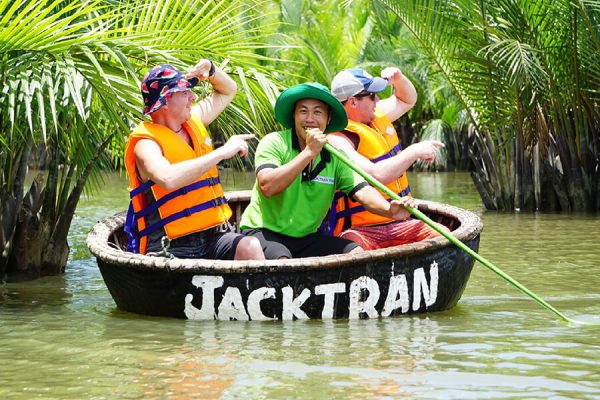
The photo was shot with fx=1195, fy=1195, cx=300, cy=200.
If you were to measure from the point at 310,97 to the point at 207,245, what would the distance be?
1.07 meters

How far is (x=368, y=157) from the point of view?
7.32 metres

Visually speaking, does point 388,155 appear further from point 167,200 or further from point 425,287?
point 167,200

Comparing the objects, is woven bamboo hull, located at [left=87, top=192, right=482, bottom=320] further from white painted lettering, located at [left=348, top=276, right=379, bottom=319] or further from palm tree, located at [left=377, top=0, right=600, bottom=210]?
palm tree, located at [left=377, top=0, right=600, bottom=210]

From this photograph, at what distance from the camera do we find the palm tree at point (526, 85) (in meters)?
13.1

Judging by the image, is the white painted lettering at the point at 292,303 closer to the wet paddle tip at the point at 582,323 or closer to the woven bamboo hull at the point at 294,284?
the woven bamboo hull at the point at 294,284

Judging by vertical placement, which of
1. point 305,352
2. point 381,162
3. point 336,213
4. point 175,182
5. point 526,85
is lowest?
point 305,352

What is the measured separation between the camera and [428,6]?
13.6m

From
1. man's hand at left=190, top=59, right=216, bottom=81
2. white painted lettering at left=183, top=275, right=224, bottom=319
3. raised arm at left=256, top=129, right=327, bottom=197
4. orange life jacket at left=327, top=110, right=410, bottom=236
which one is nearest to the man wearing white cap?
orange life jacket at left=327, top=110, right=410, bottom=236

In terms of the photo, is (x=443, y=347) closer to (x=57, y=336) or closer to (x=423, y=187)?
(x=57, y=336)

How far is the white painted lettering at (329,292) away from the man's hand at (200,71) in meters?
1.47

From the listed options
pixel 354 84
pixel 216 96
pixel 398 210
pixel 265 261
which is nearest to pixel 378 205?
pixel 398 210

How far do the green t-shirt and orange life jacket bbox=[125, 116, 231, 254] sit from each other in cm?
29

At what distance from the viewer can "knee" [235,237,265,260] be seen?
6.79 m

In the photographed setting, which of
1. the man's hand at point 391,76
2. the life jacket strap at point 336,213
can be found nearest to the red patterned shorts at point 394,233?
the life jacket strap at point 336,213
